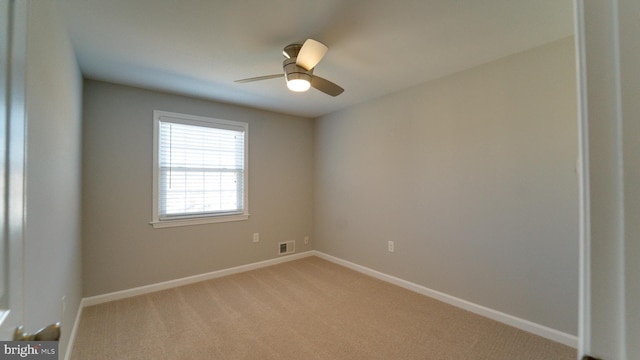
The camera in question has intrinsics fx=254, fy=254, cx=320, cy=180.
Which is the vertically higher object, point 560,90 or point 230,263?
point 560,90

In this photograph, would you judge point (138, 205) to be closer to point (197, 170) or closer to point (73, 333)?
point (197, 170)

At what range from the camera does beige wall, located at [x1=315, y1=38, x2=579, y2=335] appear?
79.4 inches

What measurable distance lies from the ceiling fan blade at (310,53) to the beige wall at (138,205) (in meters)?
1.97

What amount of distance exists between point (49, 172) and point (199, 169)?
6.35 feet

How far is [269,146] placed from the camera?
154 inches

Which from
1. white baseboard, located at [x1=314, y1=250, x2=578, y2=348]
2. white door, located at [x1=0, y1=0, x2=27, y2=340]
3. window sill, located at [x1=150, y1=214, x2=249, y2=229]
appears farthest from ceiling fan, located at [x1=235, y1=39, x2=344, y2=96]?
white baseboard, located at [x1=314, y1=250, x2=578, y2=348]

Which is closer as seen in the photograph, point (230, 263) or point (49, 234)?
point (49, 234)

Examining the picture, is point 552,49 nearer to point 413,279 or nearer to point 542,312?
point 542,312

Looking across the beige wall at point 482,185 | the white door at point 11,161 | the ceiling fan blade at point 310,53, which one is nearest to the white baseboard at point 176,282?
the beige wall at point 482,185

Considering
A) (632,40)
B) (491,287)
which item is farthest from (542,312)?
(632,40)

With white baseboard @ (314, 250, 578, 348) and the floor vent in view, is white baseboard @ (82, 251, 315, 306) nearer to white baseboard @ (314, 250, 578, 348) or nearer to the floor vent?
the floor vent

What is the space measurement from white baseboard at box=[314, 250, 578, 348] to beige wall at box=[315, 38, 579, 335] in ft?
0.16

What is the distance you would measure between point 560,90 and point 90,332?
433 cm

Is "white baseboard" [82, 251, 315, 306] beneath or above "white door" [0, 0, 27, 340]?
beneath
